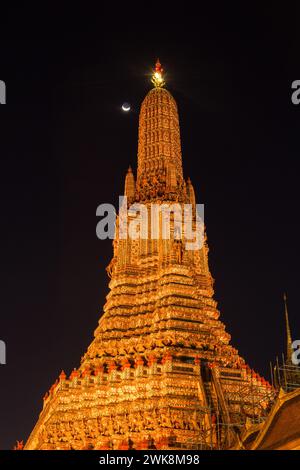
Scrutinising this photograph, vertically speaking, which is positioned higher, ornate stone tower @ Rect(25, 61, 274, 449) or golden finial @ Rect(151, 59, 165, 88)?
golden finial @ Rect(151, 59, 165, 88)

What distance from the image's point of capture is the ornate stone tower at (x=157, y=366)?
129 feet

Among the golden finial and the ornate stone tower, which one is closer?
the ornate stone tower

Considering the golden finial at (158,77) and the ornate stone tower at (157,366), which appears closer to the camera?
the ornate stone tower at (157,366)

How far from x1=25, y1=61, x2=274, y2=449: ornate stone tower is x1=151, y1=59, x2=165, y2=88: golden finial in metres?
11.6

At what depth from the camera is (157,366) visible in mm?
41938

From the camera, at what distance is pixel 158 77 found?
67938mm

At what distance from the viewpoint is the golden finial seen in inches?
2665

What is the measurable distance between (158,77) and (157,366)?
121 feet

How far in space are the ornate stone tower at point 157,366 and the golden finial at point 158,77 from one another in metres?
11.6

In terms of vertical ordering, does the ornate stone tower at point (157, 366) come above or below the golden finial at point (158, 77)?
below

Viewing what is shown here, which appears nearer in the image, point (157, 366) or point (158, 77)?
point (157, 366)

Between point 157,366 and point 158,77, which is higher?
point 158,77
